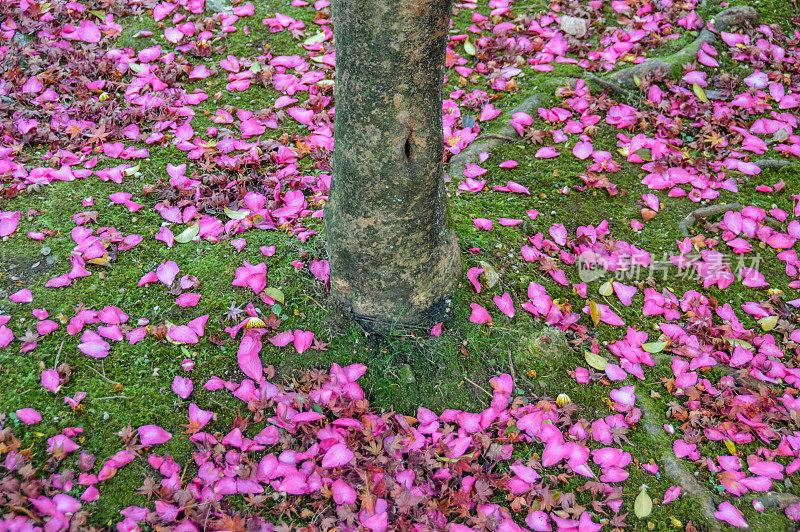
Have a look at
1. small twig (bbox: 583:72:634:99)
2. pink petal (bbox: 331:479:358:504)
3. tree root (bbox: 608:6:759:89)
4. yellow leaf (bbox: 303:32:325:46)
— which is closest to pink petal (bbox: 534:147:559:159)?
small twig (bbox: 583:72:634:99)

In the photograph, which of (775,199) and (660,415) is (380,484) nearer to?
(660,415)

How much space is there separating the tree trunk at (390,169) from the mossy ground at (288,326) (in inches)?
7.2

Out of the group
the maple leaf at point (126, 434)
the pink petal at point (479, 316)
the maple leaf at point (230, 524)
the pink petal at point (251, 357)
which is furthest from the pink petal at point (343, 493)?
the pink petal at point (479, 316)

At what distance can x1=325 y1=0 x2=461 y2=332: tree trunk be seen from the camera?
1.82 metres

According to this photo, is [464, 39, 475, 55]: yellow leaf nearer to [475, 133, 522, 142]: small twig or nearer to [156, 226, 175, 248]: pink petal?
[475, 133, 522, 142]: small twig

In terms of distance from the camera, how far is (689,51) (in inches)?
158

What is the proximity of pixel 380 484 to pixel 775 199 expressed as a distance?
2.83 meters

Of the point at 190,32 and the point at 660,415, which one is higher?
the point at 190,32

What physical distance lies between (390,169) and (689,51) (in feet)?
10.3

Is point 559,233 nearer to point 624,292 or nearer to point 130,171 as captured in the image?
point 624,292

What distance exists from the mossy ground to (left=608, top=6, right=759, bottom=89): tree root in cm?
119

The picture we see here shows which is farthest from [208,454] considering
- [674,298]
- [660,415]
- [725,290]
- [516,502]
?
[725,290]

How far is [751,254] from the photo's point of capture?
298 centimetres

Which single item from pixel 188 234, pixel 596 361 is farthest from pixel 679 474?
pixel 188 234
